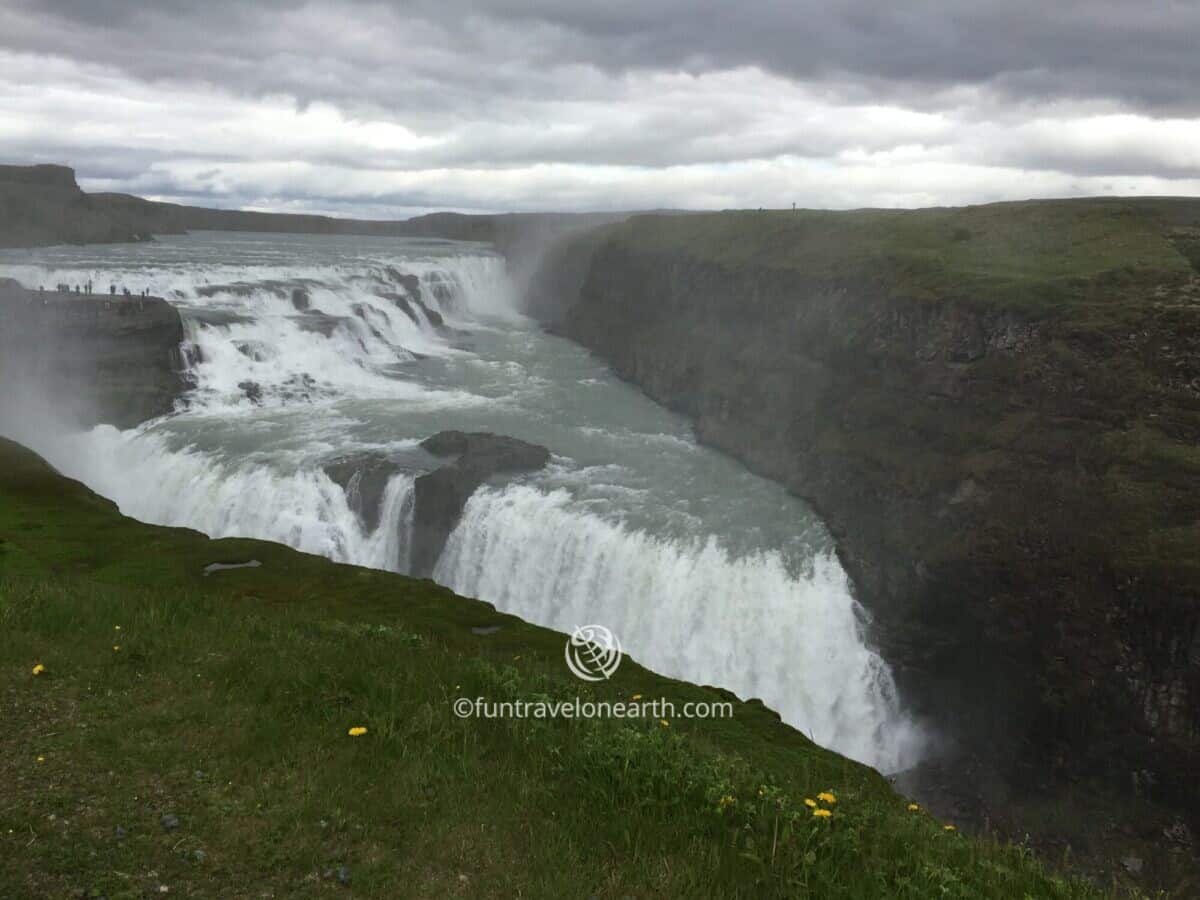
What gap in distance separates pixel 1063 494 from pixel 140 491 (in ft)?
113

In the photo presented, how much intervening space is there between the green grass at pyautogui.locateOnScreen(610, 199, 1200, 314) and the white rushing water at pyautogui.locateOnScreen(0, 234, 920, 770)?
1216 centimetres

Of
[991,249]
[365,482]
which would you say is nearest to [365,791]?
[365,482]

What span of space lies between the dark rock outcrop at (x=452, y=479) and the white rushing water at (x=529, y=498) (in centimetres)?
51

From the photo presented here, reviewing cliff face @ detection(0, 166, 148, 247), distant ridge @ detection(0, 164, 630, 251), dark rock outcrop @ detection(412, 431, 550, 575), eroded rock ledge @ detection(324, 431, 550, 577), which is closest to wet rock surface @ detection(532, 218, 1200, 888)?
dark rock outcrop @ detection(412, 431, 550, 575)

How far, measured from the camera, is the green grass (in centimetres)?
3512

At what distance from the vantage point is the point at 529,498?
31.6m

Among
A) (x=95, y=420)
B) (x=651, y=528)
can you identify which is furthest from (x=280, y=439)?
(x=651, y=528)

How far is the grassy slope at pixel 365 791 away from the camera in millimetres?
6336

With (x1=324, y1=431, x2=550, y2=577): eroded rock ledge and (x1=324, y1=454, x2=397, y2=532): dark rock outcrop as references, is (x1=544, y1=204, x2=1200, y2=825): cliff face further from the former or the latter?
(x1=324, y1=454, x2=397, y2=532): dark rock outcrop

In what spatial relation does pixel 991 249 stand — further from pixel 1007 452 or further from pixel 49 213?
pixel 49 213

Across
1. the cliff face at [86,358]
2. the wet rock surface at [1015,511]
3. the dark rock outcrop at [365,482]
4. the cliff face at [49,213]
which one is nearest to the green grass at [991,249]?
the wet rock surface at [1015,511]

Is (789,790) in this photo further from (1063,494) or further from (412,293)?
(412,293)

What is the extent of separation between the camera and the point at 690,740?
9422 millimetres

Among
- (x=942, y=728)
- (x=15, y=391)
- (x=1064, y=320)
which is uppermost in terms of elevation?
(x=1064, y=320)
